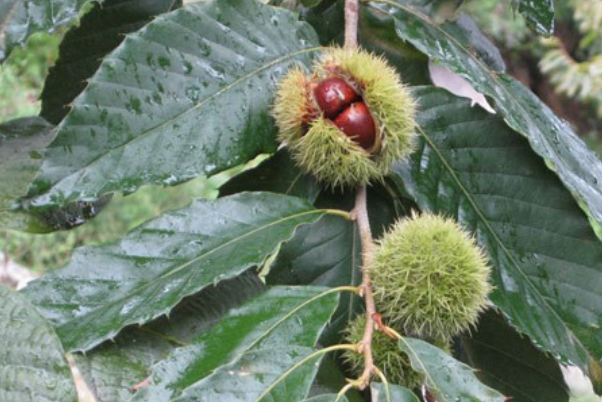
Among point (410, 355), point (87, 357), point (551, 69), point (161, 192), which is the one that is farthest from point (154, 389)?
point (551, 69)

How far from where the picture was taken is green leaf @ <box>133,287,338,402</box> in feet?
1.97

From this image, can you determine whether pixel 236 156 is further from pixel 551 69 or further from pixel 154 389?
pixel 551 69

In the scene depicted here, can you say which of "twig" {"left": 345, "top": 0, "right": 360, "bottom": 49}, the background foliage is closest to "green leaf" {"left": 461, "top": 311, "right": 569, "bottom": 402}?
the background foliage

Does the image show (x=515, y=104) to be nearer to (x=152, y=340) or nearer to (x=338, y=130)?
(x=338, y=130)

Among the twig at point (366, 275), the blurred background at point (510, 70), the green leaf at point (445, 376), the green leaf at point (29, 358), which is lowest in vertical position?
the blurred background at point (510, 70)

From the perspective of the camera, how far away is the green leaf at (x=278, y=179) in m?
0.86

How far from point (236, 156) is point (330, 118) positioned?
0.11m

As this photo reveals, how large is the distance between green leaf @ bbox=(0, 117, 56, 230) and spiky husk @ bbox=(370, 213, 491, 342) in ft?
1.14

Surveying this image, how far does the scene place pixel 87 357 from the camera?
66 cm

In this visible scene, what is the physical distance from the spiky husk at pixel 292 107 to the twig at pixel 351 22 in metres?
0.10

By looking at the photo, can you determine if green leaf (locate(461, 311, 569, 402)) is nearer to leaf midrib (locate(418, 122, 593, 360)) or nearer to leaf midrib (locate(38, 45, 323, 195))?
leaf midrib (locate(418, 122, 593, 360))

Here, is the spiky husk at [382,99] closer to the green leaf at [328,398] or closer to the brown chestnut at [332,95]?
the brown chestnut at [332,95]

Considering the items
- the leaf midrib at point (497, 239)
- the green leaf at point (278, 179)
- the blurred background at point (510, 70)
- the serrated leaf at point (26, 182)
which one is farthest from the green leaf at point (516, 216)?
the blurred background at point (510, 70)

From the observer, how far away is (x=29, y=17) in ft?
2.52
